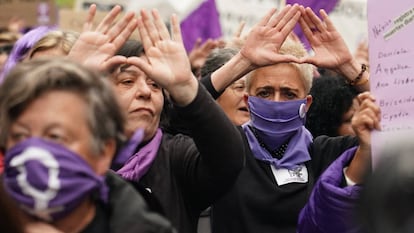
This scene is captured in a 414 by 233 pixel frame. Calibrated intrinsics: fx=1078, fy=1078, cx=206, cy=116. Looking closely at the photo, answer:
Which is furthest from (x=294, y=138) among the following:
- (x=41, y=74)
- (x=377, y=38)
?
(x=41, y=74)

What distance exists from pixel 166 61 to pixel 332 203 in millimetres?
711

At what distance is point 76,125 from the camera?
8.29 feet

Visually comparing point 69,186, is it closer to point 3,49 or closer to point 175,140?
point 175,140

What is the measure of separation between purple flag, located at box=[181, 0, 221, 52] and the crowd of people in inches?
99.2

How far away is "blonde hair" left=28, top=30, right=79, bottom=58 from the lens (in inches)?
156

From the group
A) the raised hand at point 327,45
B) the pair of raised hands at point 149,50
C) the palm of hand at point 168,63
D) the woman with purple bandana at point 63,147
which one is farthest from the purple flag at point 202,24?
the woman with purple bandana at point 63,147

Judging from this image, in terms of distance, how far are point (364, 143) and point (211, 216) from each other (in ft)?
3.13

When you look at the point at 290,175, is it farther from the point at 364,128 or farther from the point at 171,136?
the point at 364,128

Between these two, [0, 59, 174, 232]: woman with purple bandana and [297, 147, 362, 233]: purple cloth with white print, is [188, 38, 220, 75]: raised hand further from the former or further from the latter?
[0, 59, 174, 232]: woman with purple bandana

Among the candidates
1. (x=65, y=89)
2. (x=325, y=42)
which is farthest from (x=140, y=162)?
(x=65, y=89)

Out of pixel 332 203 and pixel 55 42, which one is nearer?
pixel 332 203

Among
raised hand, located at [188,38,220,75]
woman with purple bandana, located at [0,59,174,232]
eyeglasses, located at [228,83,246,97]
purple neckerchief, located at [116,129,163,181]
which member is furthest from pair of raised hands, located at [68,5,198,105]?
raised hand, located at [188,38,220,75]

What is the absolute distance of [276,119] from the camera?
4254 mm

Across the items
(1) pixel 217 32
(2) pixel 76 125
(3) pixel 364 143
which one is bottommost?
(1) pixel 217 32
